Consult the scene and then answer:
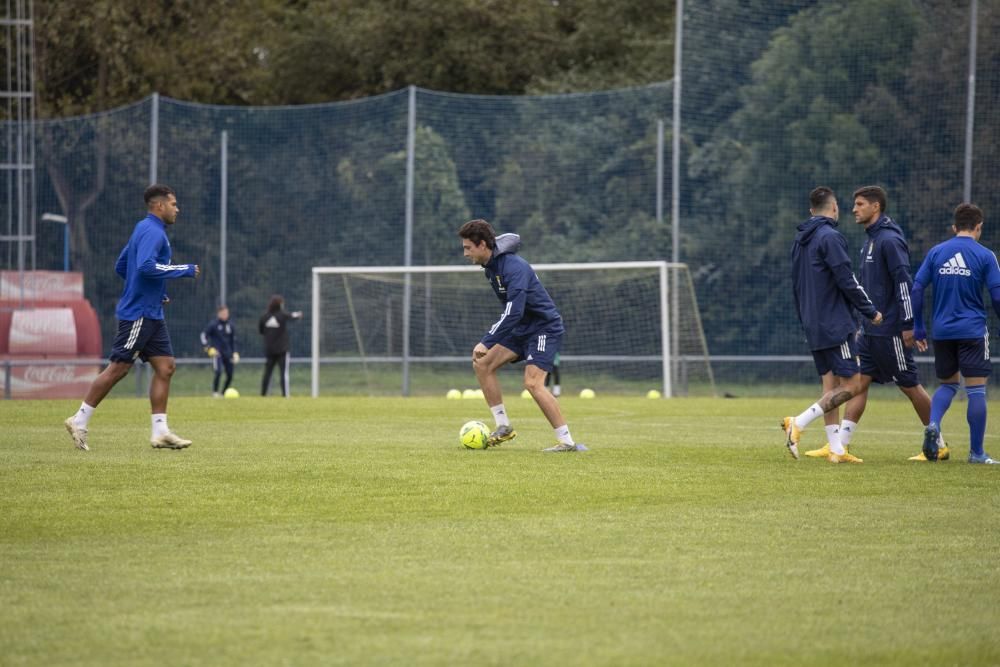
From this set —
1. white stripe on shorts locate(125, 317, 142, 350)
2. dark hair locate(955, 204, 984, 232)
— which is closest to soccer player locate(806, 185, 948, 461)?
dark hair locate(955, 204, 984, 232)

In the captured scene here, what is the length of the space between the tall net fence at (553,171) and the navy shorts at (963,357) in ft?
59.0

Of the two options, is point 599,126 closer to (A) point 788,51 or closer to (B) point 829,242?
(A) point 788,51

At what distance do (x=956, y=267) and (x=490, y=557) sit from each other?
21.1 feet

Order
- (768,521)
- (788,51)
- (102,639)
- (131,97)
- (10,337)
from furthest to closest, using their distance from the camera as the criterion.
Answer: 1. (131,97)
2. (788,51)
3. (10,337)
4. (768,521)
5. (102,639)

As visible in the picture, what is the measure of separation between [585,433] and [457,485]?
20.2 ft

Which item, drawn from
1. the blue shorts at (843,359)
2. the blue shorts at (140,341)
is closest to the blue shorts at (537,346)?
the blue shorts at (843,359)

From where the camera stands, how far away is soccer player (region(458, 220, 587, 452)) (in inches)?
476

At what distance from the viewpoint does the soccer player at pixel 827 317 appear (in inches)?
446

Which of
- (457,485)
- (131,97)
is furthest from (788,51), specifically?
(457,485)

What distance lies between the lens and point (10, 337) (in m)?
26.7

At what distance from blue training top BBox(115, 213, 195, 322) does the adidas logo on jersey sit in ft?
19.4

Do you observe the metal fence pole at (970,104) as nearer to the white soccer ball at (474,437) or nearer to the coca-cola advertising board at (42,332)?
the coca-cola advertising board at (42,332)

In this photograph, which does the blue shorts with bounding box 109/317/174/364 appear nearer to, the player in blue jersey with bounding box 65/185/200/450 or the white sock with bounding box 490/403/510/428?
the player in blue jersey with bounding box 65/185/200/450

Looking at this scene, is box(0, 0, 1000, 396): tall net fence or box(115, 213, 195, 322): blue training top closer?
box(115, 213, 195, 322): blue training top
